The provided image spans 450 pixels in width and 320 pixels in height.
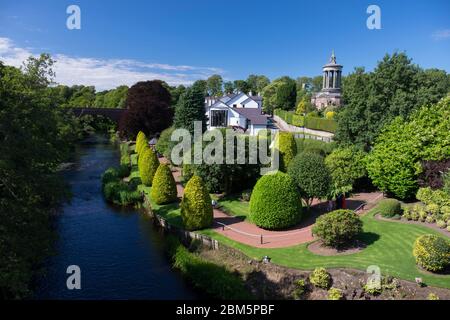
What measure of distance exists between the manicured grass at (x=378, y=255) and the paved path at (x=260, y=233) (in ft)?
2.94

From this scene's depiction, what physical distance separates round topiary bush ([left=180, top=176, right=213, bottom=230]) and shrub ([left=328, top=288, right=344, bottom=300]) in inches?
444

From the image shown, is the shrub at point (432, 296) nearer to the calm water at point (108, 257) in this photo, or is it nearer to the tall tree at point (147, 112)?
the calm water at point (108, 257)

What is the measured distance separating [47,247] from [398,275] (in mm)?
18323

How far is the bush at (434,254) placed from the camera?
1775 centimetres

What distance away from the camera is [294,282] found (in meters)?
18.7

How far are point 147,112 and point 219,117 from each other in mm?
14527

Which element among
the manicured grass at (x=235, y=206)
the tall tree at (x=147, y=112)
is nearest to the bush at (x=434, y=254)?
the manicured grass at (x=235, y=206)

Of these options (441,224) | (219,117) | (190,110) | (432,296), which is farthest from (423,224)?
(219,117)

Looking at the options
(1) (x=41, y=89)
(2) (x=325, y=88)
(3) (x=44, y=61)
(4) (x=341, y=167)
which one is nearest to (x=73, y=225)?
(1) (x=41, y=89)

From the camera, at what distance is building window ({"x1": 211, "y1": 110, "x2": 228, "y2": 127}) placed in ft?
230

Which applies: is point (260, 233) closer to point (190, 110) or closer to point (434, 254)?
point (434, 254)

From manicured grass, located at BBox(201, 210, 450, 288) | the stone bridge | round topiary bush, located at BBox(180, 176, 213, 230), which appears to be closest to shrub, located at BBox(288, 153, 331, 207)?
manicured grass, located at BBox(201, 210, 450, 288)

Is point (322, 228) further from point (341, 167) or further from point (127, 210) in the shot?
point (127, 210)

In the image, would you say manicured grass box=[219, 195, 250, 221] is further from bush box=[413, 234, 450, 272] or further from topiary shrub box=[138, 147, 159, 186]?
bush box=[413, 234, 450, 272]
